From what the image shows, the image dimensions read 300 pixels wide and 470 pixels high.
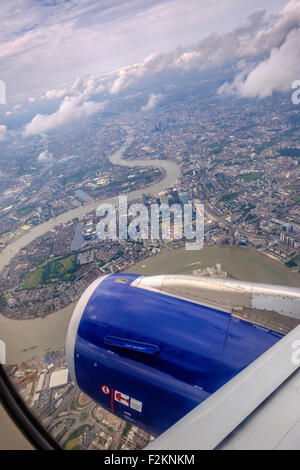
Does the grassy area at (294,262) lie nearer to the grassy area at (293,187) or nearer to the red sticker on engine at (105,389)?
the grassy area at (293,187)

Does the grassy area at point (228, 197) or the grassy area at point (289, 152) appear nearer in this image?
the grassy area at point (228, 197)

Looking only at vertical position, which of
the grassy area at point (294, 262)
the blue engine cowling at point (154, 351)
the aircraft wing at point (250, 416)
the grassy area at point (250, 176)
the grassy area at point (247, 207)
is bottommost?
the grassy area at point (294, 262)

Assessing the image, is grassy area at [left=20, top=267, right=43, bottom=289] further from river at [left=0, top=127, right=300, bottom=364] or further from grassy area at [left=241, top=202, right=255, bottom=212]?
grassy area at [left=241, top=202, right=255, bottom=212]

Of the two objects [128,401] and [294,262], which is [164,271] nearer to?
[294,262]

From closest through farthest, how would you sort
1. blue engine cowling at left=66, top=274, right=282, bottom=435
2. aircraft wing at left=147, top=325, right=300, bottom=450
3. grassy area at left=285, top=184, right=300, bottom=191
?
aircraft wing at left=147, top=325, right=300, bottom=450
blue engine cowling at left=66, top=274, right=282, bottom=435
grassy area at left=285, top=184, right=300, bottom=191

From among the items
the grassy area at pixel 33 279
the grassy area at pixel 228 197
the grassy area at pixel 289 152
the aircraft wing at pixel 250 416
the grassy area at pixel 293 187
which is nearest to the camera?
the aircraft wing at pixel 250 416

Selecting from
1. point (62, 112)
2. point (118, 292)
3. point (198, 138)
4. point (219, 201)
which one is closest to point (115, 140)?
point (198, 138)

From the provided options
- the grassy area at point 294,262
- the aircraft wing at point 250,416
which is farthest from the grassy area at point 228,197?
the aircraft wing at point 250,416

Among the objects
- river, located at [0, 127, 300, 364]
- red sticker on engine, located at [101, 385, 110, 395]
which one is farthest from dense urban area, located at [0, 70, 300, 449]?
red sticker on engine, located at [101, 385, 110, 395]
